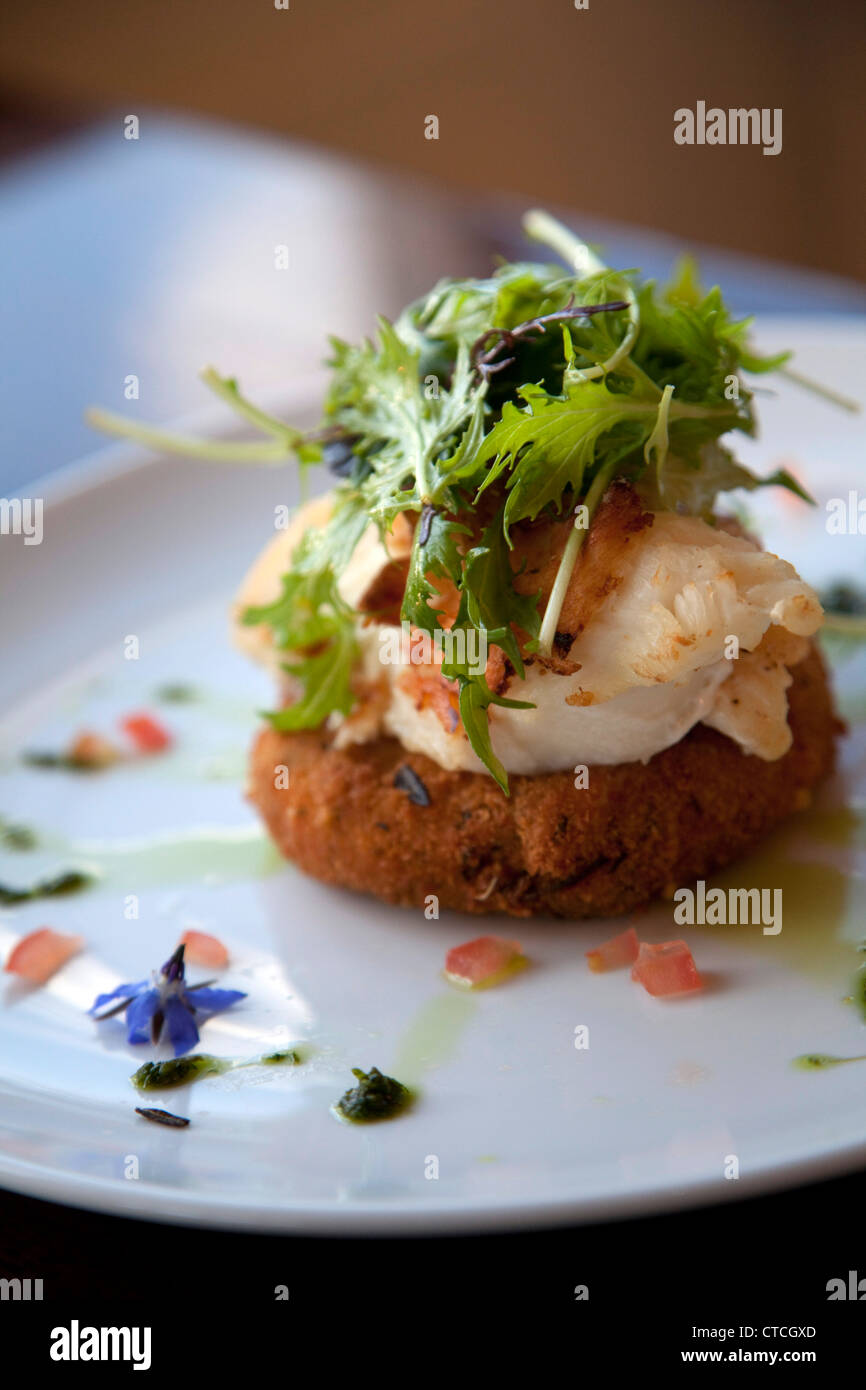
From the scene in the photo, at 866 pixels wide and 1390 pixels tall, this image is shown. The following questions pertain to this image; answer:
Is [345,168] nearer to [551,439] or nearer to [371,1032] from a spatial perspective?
[551,439]

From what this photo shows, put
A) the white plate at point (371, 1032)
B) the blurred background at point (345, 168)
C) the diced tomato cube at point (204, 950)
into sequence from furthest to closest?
the blurred background at point (345, 168), the diced tomato cube at point (204, 950), the white plate at point (371, 1032)

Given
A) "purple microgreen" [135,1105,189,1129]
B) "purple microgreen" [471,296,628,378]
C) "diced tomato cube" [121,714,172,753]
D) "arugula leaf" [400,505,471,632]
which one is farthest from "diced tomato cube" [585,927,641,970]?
"diced tomato cube" [121,714,172,753]

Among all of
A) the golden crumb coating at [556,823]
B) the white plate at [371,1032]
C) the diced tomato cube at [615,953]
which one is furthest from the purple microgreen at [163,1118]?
the diced tomato cube at [615,953]

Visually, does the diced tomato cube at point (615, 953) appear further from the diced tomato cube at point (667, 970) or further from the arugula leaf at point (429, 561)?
the arugula leaf at point (429, 561)

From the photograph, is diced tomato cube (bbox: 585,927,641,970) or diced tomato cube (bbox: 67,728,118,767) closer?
diced tomato cube (bbox: 585,927,641,970)

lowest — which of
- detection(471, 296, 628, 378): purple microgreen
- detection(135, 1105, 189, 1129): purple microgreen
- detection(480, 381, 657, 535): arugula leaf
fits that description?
detection(135, 1105, 189, 1129): purple microgreen

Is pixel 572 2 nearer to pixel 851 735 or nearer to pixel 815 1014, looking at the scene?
pixel 851 735

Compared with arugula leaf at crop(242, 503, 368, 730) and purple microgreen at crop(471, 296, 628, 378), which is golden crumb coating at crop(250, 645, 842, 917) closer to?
arugula leaf at crop(242, 503, 368, 730)

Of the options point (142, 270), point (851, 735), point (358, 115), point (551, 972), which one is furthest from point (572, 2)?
point (551, 972)
